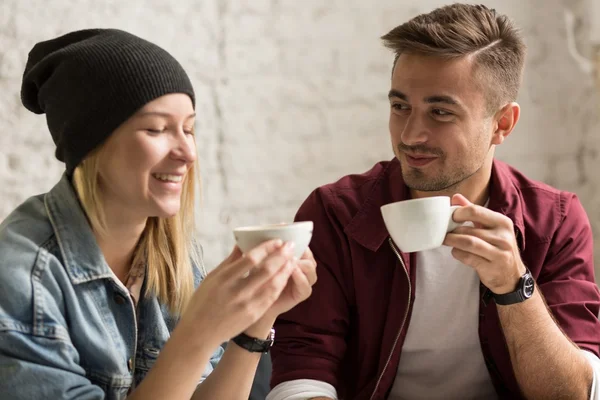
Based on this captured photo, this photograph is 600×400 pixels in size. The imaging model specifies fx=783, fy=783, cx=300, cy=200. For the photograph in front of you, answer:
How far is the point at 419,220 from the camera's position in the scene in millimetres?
1328

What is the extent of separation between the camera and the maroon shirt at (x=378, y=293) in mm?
1741

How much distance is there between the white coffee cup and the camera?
1.32 meters

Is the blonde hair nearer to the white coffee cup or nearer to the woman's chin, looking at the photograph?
the woman's chin

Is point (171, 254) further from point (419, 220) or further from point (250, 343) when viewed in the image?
point (419, 220)

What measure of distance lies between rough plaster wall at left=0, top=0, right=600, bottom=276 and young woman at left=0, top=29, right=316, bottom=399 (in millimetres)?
904

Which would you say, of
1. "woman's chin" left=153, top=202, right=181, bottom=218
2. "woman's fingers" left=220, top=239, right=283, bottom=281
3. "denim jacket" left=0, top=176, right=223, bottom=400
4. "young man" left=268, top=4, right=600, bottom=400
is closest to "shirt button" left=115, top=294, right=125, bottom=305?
"denim jacket" left=0, top=176, right=223, bottom=400

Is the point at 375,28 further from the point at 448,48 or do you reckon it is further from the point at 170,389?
the point at 170,389

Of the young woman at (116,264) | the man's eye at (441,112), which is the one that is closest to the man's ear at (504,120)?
the man's eye at (441,112)

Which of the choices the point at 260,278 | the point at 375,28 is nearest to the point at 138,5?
the point at 375,28

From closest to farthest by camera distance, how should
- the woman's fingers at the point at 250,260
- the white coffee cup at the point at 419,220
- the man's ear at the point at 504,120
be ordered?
the woman's fingers at the point at 250,260
the white coffee cup at the point at 419,220
the man's ear at the point at 504,120

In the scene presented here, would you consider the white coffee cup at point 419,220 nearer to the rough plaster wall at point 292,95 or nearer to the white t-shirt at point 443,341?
the white t-shirt at point 443,341

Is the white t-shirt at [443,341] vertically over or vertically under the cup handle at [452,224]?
under

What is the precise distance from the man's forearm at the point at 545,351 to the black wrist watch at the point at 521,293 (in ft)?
0.07

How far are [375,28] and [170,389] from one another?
1824 millimetres
